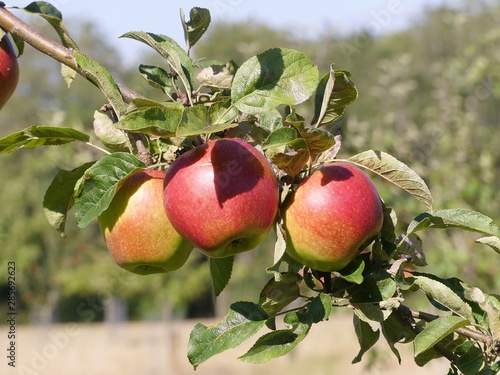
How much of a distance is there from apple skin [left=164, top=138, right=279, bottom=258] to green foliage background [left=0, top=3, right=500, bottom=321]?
1227mm

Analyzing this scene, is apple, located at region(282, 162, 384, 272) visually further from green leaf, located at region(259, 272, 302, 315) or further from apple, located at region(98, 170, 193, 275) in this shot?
apple, located at region(98, 170, 193, 275)

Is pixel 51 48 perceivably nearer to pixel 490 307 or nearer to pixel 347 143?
pixel 490 307

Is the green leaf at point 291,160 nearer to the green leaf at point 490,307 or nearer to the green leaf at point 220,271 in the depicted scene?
the green leaf at point 220,271

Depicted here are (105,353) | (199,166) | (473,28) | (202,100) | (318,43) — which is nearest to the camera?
(199,166)

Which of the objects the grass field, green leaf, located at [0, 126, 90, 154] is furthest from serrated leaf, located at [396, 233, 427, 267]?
the grass field

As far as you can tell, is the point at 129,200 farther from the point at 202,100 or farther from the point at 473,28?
the point at 473,28

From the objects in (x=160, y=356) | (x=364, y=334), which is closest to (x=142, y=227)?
(x=364, y=334)

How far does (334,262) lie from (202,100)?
0.30 metres

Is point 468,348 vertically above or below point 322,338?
above

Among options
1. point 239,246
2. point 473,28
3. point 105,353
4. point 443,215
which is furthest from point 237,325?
Result: point 473,28

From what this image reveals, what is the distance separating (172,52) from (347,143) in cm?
312

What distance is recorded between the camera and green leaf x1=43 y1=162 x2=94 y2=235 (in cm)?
102

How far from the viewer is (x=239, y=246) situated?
2.99ft

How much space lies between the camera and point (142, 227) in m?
0.97
